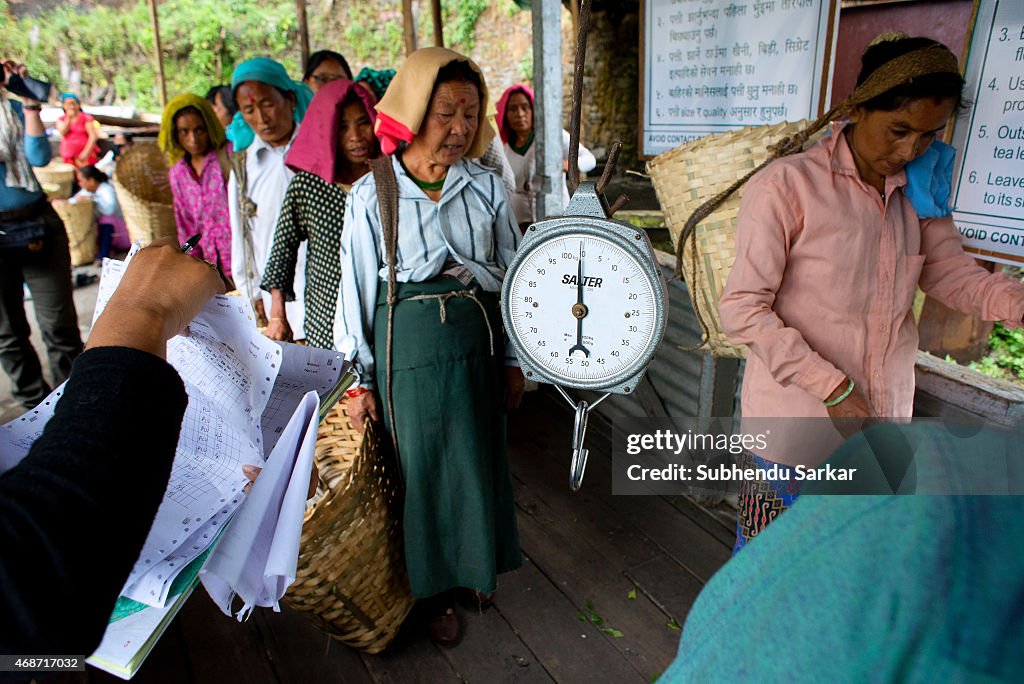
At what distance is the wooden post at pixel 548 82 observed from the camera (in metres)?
1.49

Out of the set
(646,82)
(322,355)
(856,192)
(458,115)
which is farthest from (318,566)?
(646,82)

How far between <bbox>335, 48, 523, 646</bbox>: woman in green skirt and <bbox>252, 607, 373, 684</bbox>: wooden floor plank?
0.36 metres

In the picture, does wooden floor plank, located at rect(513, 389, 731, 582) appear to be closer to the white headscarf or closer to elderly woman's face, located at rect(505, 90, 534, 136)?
elderly woman's face, located at rect(505, 90, 534, 136)

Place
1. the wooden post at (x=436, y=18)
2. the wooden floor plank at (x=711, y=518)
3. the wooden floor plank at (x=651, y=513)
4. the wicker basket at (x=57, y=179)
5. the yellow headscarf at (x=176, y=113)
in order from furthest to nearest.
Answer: the wicker basket at (x=57, y=179), the wooden post at (x=436, y=18), the yellow headscarf at (x=176, y=113), the wooden floor plank at (x=711, y=518), the wooden floor plank at (x=651, y=513)

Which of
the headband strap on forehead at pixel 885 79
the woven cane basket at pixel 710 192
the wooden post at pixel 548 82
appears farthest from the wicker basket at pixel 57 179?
the headband strap on forehead at pixel 885 79

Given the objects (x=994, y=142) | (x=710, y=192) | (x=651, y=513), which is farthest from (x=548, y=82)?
(x=651, y=513)

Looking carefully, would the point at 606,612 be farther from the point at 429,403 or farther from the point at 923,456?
the point at 923,456

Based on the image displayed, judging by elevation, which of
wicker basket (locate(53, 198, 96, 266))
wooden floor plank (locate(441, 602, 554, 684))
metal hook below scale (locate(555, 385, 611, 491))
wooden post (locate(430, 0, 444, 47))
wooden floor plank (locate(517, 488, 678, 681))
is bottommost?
wooden floor plank (locate(441, 602, 554, 684))

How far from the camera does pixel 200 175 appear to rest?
126 inches

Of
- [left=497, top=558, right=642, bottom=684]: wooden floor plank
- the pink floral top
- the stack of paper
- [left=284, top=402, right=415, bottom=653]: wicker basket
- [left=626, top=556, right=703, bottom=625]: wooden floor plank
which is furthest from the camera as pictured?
the pink floral top

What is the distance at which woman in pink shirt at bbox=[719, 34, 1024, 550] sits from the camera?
138 centimetres

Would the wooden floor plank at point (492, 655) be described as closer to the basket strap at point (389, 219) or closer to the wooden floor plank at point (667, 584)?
the wooden floor plank at point (667, 584)

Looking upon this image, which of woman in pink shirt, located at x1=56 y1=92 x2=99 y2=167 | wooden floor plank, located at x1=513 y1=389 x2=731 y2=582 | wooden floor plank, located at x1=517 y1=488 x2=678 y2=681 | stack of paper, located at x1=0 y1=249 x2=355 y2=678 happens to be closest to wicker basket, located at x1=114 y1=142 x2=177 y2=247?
woman in pink shirt, located at x1=56 y1=92 x2=99 y2=167

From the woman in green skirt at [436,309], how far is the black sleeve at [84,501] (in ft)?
3.44
